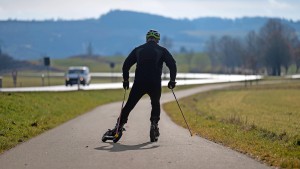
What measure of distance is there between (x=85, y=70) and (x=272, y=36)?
84874 millimetres

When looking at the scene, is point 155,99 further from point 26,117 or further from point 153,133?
point 26,117

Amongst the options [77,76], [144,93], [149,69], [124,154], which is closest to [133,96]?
[144,93]

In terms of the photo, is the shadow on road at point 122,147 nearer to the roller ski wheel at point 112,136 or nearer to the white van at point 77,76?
the roller ski wheel at point 112,136

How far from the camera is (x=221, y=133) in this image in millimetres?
15320

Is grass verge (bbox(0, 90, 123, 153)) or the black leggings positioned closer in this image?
the black leggings

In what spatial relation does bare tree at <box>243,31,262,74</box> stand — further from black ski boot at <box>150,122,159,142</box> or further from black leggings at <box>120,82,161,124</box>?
black ski boot at <box>150,122,159,142</box>

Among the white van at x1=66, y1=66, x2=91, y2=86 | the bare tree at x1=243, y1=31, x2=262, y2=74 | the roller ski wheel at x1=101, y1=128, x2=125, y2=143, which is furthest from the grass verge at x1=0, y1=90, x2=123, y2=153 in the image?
the bare tree at x1=243, y1=31, x2=262, y2=74

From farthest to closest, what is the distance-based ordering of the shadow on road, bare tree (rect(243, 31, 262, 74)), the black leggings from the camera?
bare tree (rect(243, 31, 262, 74)), the black leggings, the shadow on road

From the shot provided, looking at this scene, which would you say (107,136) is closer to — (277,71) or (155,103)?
(155,103)

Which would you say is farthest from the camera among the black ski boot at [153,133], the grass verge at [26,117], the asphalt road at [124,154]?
the grass verge at [26,117]

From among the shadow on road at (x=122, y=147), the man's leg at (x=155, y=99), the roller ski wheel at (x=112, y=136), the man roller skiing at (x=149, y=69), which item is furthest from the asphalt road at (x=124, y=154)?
the man's leg at (x=155, y=99)

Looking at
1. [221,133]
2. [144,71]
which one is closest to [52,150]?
[144,71]

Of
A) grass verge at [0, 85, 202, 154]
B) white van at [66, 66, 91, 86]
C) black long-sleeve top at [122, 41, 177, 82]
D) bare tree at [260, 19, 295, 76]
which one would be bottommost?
grass verge at [0, 85, 202, 154]

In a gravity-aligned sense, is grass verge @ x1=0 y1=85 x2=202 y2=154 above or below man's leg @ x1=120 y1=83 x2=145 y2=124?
below
